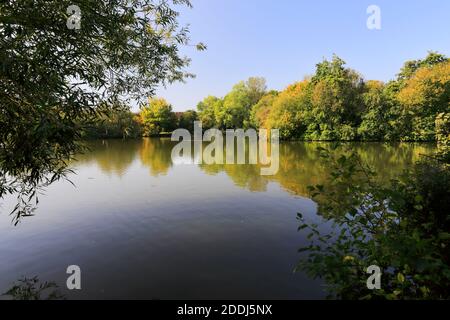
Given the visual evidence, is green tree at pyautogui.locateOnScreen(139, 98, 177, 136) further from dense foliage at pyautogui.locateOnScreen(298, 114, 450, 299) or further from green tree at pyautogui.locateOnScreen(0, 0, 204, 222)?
dense foliage at pyautogui.locateOnScreen(298, 114, 450, 299)

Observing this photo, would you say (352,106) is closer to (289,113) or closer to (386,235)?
(289,113)

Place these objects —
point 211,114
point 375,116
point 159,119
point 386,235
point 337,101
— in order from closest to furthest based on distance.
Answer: point 386,235, point 375,116, point 337,101, point 159,119, point 211,114

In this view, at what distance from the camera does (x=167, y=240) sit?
26.9ft

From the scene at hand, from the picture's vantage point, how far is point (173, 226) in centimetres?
931

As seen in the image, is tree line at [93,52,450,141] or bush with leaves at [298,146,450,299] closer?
bush with leaves at [298,146,450,299]

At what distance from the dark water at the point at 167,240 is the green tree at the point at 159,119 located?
5293cm

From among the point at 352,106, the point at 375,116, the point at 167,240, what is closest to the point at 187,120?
the point at 352,106

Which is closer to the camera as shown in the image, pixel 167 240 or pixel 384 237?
pixel 384 237

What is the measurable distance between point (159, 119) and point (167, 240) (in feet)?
209

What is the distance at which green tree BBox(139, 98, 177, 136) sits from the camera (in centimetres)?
6662

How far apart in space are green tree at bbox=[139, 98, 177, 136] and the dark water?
52930mm

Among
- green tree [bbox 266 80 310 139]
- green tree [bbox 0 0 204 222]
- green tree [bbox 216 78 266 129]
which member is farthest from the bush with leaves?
green tree [bbox 216 78 266 129]
